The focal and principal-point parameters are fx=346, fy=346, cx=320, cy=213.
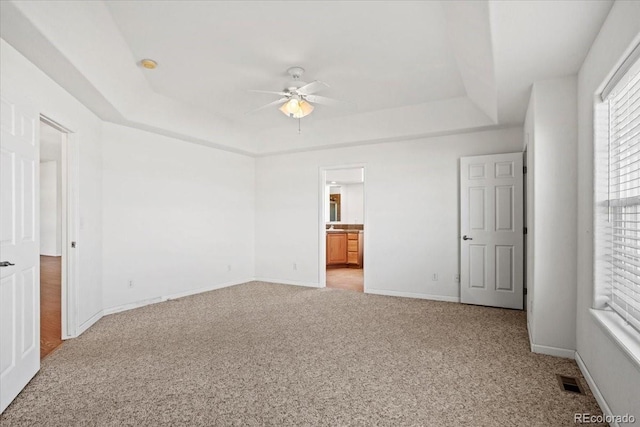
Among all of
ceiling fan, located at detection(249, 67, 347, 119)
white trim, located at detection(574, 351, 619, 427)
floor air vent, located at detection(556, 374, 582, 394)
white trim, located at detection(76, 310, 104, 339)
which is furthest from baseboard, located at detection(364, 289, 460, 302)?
white trim, located at detection(76, 310, 104, 339)

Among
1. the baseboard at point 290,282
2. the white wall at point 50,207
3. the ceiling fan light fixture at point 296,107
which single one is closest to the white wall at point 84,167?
the ceiling fan light fixture at point 296,107

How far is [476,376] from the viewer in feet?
8.40

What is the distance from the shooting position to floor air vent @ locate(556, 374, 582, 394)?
7.72 feet

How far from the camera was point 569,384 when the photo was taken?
7.97ft

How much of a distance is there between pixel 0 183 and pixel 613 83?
3740 millimetres

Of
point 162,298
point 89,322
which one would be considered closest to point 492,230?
point 162,298

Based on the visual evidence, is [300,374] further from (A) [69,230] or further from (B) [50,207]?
(B) [50,207]

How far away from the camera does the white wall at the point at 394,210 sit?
489 centimetres

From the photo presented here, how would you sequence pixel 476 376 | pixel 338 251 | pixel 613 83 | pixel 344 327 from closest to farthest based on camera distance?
pixel 613 83
pixel 476 376
pixel 344 327
pixel 338 251

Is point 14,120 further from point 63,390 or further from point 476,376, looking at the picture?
point 476,376

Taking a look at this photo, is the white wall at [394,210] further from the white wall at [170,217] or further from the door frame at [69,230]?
the door frame at [69,230]

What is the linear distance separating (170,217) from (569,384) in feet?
15.8

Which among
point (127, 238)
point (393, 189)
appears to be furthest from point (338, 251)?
point (127, 238)

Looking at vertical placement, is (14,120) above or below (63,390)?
above
